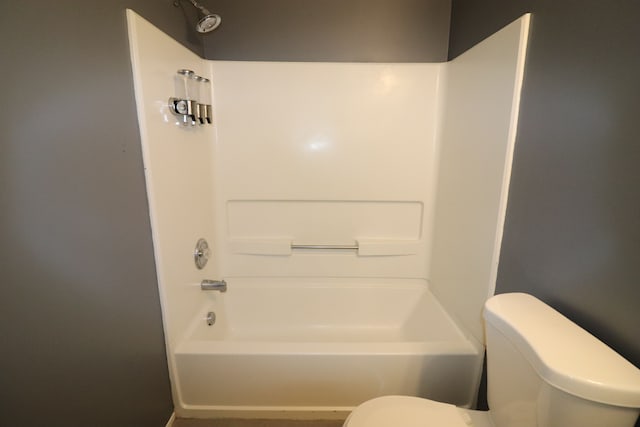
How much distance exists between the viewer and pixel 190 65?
1655 mm

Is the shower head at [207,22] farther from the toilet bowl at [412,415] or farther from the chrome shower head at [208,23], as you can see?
the toilet bowl at [412,415]

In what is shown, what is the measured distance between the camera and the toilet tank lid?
0.66 m

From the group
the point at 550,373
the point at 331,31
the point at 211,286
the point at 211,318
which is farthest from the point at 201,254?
the point at 550,373

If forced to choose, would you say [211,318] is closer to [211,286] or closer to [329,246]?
[211,286]

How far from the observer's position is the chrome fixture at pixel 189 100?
1.46 m

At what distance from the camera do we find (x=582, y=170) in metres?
0.88

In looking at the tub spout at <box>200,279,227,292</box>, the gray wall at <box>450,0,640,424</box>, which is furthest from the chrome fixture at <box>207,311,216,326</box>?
the gray wall at <box>450,0,640,424</box>

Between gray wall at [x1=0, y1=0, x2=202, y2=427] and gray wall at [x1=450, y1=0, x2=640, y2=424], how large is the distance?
1.43 meters

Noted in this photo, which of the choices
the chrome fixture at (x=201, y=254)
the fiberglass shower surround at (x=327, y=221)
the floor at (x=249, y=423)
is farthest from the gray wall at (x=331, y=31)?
the floor at (x=249, y=423)

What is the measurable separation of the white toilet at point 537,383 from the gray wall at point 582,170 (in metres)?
0.10

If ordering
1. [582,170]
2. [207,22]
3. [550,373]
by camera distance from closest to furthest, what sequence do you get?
[550,373]
[582,170]
[207,22]

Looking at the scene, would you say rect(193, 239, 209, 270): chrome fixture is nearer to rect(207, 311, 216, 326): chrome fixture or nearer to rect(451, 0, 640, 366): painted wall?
rect(207, 311, 216, 326): chrome fixture

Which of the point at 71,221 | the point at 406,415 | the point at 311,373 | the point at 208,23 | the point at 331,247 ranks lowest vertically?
the point at 311,373

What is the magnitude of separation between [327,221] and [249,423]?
1199 mm
